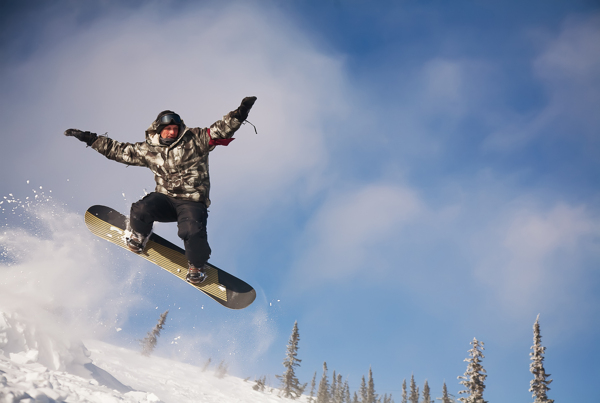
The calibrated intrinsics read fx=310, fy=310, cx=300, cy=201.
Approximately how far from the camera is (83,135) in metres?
5.80

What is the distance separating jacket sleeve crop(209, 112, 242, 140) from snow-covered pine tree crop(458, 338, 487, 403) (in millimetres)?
27154

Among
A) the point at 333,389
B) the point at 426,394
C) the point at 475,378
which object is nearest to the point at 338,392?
the point at 333,389

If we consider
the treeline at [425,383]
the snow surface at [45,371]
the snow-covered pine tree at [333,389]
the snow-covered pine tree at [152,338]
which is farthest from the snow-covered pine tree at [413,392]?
the snow surface at [45,371]

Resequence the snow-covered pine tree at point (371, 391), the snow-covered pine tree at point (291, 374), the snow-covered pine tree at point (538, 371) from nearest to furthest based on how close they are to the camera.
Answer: the snow-covered pine tree at point (538, 371) → the snow-covered pine tree at point (291, 374) → the snow-covered pine tree at point (371, 391)

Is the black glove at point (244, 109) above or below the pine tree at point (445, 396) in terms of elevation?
below

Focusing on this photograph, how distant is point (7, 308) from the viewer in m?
7.28

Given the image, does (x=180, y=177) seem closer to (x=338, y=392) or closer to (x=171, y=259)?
(x=171, y=259)

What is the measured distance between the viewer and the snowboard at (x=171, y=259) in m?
6.36

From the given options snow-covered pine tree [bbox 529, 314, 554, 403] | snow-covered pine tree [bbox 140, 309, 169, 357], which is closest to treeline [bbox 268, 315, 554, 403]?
snow-covered pine tree [bbox 529, 314, 554, 403]

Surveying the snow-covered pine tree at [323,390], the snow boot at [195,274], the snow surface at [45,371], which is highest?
the snow-covered pine tree at [323,390]

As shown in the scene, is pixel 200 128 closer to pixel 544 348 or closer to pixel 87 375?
pixel 87 375

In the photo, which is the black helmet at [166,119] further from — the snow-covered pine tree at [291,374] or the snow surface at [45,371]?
the snow-covered pine tree at [291,374]

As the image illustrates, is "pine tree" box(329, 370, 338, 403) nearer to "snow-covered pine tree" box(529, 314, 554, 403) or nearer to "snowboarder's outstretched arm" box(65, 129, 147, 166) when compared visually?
"snow-covered pine tree" box(529, 314, 554, 403)

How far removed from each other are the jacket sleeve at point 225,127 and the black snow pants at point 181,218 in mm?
1204
